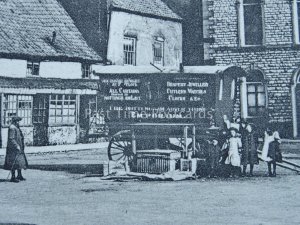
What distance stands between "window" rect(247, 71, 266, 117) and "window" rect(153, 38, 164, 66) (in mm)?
5861

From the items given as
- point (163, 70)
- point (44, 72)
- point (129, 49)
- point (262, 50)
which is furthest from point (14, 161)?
point (129, 49)

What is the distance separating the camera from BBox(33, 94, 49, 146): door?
1364 cm

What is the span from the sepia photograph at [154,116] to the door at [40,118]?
0.15 ft

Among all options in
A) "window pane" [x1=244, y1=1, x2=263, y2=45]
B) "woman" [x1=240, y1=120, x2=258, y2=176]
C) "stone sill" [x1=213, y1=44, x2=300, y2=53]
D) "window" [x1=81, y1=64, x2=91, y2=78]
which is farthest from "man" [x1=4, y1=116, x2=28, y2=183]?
"window pane" [x1=244, y1=1, x2=263, y2=45]

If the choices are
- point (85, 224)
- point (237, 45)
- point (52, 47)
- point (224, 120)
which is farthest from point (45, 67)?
point (85, 224)

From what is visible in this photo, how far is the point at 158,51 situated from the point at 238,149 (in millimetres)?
8538

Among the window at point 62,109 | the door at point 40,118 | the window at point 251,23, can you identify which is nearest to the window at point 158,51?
the window at point 62,109

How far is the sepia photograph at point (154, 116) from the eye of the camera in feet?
22.5

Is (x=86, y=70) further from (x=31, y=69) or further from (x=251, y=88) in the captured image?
(x=251, y=88)

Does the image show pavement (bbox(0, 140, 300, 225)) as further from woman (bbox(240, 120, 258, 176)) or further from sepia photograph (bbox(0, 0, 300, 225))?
woman (bbox(240, 120, 258, 176))

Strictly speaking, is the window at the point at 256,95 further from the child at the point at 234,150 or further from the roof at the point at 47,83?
the roof at the point at 47,83

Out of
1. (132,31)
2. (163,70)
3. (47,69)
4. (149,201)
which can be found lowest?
(149,201)

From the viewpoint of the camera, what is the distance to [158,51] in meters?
17.6

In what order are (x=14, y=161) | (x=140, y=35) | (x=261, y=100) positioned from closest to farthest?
1. (x=14, y=161)
2. (x=261, y=100)
3. (x=140, y=35)
